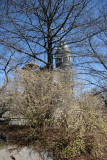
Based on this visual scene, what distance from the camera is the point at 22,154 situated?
9.80 ft

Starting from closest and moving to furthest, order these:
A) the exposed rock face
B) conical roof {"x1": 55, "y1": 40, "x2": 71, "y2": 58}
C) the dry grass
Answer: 1. the exposed rock face
2. the dry grass
3. conical roof {"x1": 55, "y1": 40, "x2": 71, "y2": 58}

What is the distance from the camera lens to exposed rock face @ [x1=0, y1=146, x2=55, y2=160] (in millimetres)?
2896

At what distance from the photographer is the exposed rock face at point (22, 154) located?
2.90 m

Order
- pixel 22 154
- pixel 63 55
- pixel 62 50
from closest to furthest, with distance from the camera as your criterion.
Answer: pixel 22 154, pixel 63 55, pixel 62 50

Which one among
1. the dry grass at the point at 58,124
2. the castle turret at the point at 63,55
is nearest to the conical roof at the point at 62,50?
the castle turret at the point at 63,55

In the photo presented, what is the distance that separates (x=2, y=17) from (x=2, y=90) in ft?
11.2

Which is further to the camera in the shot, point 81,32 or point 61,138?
point 81,32

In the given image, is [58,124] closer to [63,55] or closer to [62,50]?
[63,55]

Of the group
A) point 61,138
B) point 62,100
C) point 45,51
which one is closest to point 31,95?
point 62,100

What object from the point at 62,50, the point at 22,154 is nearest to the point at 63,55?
the point at 62,50

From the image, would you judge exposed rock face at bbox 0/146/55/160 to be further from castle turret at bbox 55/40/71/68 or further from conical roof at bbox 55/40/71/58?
conical roof at bbox 55/40/71/58

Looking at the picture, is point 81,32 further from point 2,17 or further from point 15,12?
point 2,17

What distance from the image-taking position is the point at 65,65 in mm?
6984

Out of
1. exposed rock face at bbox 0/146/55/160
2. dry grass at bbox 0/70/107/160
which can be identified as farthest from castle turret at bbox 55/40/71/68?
exposed rock face at bbox 0/146/55/160
